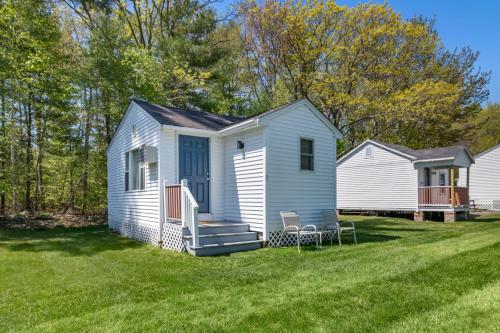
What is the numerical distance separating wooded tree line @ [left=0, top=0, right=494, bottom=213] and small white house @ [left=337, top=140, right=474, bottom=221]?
472 centimetres

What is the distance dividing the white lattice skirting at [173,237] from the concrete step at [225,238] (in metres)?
0.28

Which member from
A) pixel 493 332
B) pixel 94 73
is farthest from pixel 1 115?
pixel 493 332

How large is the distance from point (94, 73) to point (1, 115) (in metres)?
4.32

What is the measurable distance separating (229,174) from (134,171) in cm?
323

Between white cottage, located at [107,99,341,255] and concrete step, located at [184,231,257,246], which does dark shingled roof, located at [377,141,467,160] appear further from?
concrete step, located at [184,231,257,246]

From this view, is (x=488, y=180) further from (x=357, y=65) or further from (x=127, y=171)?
(x=127, y=171)

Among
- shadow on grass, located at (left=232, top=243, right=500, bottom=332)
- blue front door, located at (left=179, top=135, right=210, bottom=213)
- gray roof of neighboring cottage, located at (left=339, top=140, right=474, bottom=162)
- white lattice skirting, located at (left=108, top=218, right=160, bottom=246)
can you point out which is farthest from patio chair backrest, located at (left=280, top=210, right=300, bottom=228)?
gray roof of neighboring cottage, located at (left=339, top=140, right=474, bottom=162)

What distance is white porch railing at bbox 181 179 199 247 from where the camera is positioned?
23.5 feet

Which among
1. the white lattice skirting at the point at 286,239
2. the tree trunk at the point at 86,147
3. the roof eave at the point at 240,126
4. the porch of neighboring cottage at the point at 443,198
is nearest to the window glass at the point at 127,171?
the roof eave at the point at 240,126

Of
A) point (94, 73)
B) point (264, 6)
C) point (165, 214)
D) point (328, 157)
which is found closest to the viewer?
point (165, 214)

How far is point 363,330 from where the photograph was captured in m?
3.39

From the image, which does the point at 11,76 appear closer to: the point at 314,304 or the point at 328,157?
the point at 328,157

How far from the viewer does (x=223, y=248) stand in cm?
759

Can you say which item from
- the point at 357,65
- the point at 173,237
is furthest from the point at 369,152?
the point at 173,237
